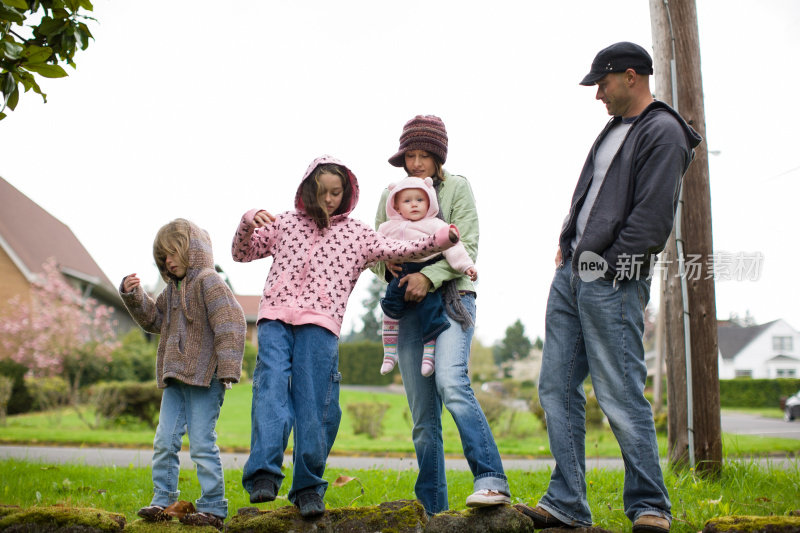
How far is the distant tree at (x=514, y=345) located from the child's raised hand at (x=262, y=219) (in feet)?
213

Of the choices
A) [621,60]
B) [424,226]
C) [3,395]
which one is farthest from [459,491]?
[3,395]

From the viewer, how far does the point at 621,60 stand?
3.28m

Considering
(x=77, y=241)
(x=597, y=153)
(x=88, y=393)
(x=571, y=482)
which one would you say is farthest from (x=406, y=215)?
(x=77, y=241)

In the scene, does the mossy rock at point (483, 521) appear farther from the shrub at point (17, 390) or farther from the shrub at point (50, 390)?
the shrub at point (17, 390)

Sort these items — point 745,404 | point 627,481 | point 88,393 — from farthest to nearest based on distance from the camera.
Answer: point 745,404 < point 88,393 < point 627,481

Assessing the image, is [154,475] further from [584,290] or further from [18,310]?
[18,310]

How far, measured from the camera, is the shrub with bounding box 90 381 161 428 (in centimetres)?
1411

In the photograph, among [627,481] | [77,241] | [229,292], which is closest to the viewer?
[627,481]

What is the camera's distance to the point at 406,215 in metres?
3.64

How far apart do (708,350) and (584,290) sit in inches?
93.1

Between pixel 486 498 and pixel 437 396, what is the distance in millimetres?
690

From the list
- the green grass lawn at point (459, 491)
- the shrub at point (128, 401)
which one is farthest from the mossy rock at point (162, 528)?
the shrub at point (128, 401)

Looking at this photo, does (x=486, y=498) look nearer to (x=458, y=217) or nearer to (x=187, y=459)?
(x=458, y=217)

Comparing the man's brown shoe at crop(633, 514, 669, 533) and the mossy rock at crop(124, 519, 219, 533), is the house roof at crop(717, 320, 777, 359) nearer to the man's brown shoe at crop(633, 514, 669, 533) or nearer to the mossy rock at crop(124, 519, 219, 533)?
the man's brown shoe at crop(633, 514, 669, 533)
